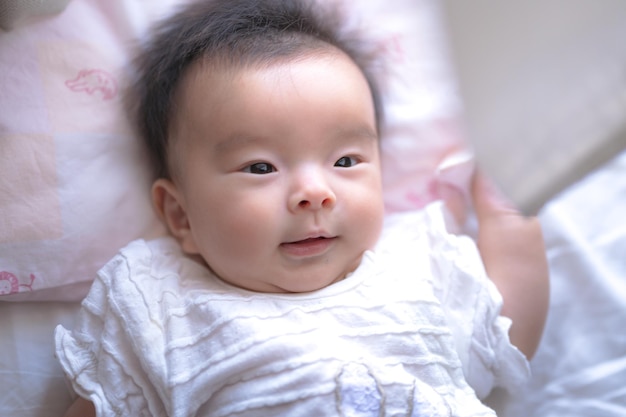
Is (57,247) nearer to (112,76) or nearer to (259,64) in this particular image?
(112,76)

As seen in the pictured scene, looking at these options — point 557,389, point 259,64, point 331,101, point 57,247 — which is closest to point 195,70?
point 259,64

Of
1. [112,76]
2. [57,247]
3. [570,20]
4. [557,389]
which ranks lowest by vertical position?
[557,389]

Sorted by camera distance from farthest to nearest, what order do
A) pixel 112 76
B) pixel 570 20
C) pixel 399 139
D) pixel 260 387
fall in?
pixel 399 139, pixel 112 76, pixel 260 387, pixel 570 20

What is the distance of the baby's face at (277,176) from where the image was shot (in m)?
0.86

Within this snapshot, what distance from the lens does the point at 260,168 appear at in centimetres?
88

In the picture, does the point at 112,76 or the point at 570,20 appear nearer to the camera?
the point at 570,20

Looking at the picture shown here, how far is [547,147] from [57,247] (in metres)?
0.78

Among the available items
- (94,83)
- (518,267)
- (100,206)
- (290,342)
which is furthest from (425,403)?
(94,83)

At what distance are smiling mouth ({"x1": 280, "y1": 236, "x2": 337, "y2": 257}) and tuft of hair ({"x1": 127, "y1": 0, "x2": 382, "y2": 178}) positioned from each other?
0.28 meters

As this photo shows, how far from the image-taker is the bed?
0.96 metres

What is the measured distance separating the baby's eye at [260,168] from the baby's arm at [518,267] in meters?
0.40

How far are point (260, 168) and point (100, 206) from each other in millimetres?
320

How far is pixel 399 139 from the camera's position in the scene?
45.9 inches

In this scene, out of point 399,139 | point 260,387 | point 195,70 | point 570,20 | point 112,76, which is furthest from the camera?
point 399,139
